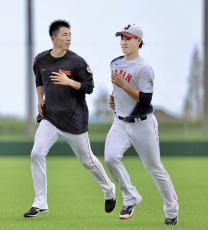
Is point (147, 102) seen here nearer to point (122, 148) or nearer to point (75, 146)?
point (122, 148)

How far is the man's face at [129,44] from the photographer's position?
870cm

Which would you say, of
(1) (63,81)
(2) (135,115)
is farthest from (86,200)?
(2) (135,115)

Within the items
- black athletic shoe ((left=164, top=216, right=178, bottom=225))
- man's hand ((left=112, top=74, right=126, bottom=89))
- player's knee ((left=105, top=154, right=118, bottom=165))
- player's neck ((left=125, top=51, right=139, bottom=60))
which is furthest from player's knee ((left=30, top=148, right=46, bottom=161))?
black athletic shoe ((left=164, top=216, right=178, bottom=225))

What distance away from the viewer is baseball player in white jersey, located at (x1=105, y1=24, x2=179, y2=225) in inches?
337

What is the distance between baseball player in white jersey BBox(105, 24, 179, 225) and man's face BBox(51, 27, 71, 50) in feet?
2.39

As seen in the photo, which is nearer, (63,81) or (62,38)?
(63,81)

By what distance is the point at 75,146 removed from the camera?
31.1 ft

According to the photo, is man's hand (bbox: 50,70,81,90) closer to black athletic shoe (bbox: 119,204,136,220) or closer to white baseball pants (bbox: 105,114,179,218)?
white baseball pants (bbox: 105,114,179,218)

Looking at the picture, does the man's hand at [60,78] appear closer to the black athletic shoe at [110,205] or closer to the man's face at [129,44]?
the man's face at [129,44]

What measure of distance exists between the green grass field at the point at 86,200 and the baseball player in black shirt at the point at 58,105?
482mm

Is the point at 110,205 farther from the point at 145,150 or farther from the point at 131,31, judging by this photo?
the point at 131,31

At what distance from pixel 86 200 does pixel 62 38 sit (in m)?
2.93

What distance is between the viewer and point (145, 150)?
870 cm

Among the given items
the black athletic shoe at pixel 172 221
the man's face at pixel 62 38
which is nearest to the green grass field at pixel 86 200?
the black athletic shoe at pixel 172 221
